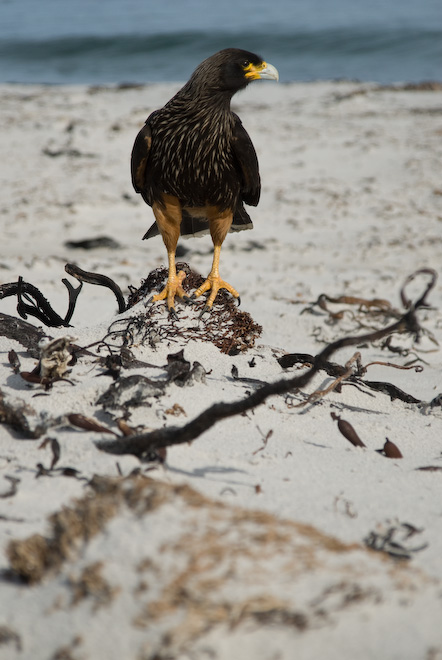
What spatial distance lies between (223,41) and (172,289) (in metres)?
27.4

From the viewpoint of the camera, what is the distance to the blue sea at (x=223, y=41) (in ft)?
74.9

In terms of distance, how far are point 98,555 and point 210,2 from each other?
150ft

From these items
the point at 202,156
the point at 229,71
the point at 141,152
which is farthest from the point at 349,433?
the point at 229,71

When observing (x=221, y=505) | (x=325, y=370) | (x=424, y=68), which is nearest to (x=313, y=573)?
(x=221, y=505)

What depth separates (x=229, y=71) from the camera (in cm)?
357

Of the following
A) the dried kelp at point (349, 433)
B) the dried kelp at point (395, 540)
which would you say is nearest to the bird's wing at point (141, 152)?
the dried kelp at point (349, 433)

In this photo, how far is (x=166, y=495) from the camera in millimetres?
1498

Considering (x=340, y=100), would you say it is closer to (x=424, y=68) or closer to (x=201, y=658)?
(x=424, y=68)

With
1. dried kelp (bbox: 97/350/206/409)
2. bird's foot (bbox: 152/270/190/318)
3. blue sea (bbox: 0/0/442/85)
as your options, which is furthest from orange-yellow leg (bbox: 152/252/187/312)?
blue sea (bbox: 0/0/442/85)

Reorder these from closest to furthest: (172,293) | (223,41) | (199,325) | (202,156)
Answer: (199,325) < (172,293) < (202,156) < (223,41)

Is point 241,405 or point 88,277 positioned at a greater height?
point 88,277

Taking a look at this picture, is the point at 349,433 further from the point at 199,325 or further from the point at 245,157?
the point at 245,157

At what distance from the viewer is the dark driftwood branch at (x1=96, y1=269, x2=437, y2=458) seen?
1.65 metres

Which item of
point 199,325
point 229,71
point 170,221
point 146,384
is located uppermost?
point 229,71
